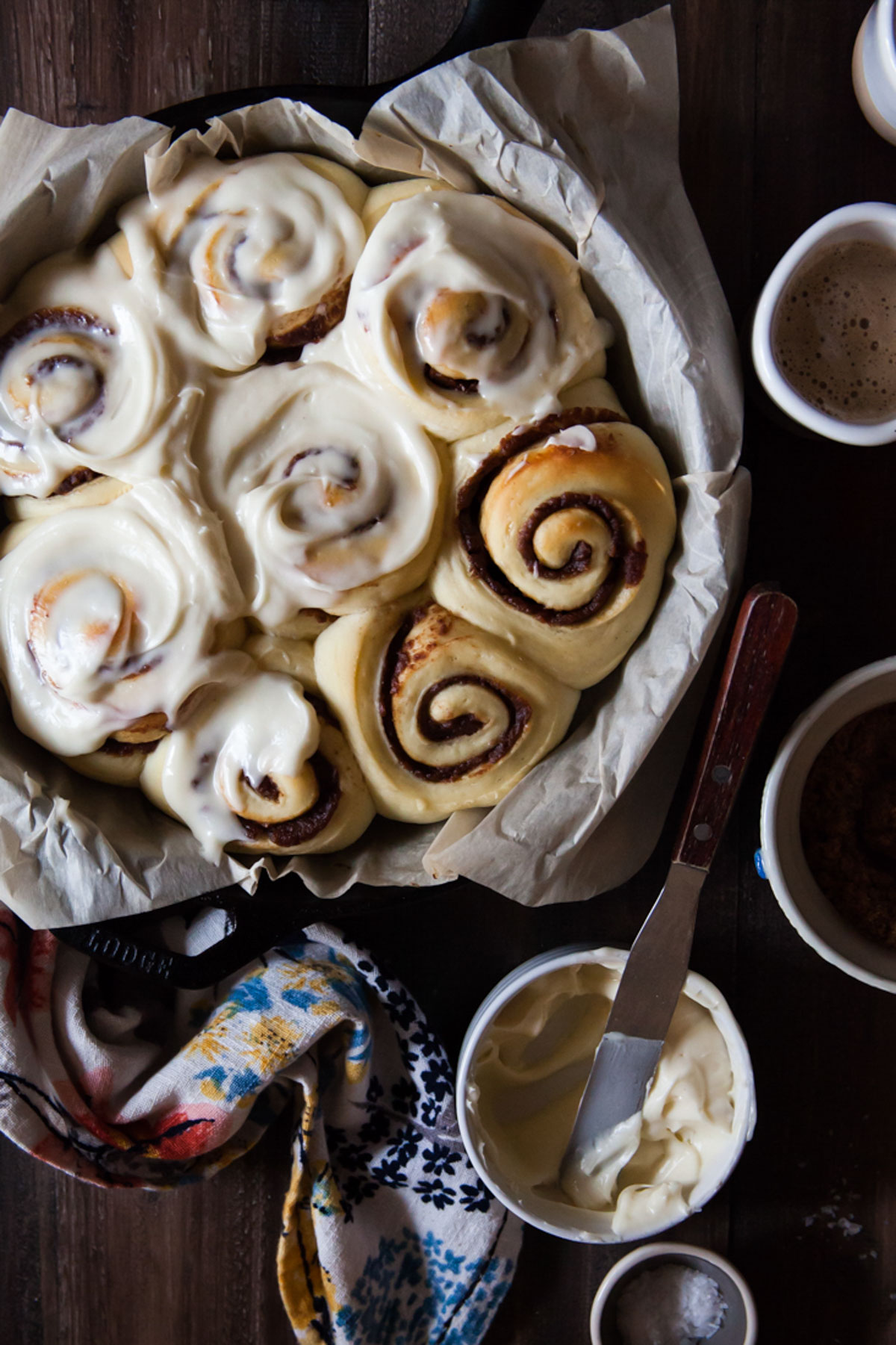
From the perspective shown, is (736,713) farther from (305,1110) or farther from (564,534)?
(305,1110)

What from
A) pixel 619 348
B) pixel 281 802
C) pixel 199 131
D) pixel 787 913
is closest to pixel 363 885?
pixel 281 802

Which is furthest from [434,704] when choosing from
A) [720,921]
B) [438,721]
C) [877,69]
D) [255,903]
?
[877,69]

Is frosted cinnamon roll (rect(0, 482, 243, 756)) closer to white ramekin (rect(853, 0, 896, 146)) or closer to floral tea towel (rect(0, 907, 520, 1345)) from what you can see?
floral tea towel (rect(0, 907, 520, 1345))

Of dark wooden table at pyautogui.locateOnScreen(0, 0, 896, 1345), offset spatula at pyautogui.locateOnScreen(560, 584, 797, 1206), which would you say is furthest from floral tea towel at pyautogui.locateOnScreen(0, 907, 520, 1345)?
offset spatula at pyautogui.locateOnScreen(560, 584, 797, 1206)

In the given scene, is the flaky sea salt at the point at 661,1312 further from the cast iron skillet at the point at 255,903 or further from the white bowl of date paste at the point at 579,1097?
the cast iron skillet at the point at 255,903

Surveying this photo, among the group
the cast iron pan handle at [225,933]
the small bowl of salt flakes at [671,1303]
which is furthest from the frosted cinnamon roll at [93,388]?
the small bowl of salt flakes at [671,1303]
